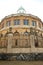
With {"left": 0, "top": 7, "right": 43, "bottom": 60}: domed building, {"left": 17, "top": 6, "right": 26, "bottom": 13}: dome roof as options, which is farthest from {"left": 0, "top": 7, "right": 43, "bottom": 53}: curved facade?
{"left": 17, "top": 6, "right": 26, "bottom": 13}: dome roof

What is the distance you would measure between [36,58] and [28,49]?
2.56 metres

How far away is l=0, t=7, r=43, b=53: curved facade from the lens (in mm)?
29938

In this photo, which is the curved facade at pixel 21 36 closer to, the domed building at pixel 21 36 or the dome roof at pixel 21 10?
the domed building at pixel 21 36

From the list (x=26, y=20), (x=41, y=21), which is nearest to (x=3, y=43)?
(x=26, y=20)

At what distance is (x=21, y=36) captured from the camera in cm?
3244

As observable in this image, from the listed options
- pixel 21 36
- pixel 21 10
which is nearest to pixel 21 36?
pixel 21 36

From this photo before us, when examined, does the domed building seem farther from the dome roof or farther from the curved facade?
the dome roof

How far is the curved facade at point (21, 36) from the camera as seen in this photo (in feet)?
98.2

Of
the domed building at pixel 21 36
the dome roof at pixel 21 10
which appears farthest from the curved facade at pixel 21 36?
the dome roof at pixel 21 10

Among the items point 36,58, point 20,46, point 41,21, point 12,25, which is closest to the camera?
point 36,58

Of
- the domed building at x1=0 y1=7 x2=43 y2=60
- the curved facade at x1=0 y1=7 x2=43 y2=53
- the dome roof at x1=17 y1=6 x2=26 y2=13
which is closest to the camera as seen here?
the domed building at x1=0 y1=7 x2=43 y2=60

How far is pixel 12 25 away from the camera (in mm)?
42312

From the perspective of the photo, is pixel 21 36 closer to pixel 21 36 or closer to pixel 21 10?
pixel 21 36

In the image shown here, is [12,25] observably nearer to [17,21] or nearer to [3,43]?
[17,21]
